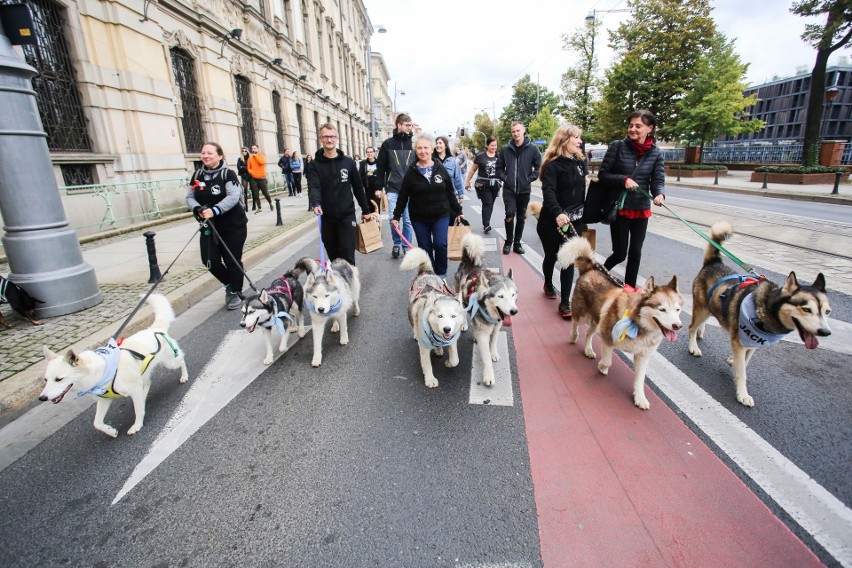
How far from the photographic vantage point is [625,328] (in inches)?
127

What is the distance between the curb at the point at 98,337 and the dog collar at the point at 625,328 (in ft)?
16.9

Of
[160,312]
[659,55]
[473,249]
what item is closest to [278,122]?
[160,312]

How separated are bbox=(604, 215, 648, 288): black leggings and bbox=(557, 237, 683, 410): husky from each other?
126 cm

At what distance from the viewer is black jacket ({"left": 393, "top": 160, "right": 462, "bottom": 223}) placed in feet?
17.5

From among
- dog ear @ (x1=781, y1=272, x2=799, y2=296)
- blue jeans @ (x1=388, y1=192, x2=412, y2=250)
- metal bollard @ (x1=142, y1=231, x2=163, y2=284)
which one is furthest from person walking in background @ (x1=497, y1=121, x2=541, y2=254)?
metal bollard @ (x1=142, y1=231, x2=163, y2=284)

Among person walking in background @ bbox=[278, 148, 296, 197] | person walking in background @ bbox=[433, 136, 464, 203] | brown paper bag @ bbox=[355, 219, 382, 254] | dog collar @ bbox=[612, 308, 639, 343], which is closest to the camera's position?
dog collar @ bbox=[612, 308, 639, 343]

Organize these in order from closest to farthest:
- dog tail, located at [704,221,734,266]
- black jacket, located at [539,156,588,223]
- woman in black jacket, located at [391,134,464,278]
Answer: dog tail, located at [704,221,734,266] → black jacket, located at [539,156,588,223] → woman in black jacket, located at [391,134,464,278]

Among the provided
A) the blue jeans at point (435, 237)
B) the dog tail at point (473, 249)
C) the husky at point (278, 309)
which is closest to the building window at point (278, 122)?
the blue jeans at point (435, 237)

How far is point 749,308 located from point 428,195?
12.0 feet

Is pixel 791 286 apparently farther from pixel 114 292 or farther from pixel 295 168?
pixel 295 168

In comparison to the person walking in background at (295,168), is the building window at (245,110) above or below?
above

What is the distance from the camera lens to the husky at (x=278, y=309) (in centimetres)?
396

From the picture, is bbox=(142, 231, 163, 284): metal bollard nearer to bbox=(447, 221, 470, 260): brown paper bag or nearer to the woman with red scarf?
bbox=(447, 221, 470, 260): brown paper bag

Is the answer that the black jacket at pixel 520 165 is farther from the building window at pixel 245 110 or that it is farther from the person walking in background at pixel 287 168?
the person walking in background at pixel 287 168
